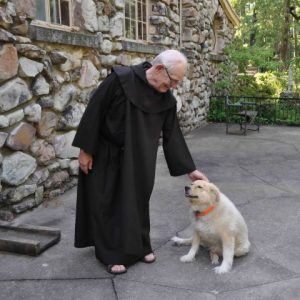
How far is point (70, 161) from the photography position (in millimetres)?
5449

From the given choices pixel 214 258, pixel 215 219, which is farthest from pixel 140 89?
pixel 214 258

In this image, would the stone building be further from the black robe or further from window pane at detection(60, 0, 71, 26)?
the black robe

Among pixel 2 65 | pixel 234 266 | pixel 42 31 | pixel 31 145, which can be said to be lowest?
pixel 234 266

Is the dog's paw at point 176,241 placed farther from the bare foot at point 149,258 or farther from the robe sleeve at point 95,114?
the robe sleeve at point 95,114

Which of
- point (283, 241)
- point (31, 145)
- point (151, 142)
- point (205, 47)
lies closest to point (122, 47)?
point (31, 145)

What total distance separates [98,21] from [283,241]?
3688mm

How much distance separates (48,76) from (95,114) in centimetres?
175

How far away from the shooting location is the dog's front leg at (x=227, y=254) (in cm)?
343

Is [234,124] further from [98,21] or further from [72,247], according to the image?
[72,247]

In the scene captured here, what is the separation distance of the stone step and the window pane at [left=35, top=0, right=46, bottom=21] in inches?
96.9

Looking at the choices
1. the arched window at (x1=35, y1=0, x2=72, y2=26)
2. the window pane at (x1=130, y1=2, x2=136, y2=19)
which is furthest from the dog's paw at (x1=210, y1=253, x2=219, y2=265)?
the window pane at (x1=130, y1=2, x2=136, y2=19)

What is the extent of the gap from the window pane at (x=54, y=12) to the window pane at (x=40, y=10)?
0.51 feet

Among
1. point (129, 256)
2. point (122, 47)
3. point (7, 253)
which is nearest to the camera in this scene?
point (129, 256)

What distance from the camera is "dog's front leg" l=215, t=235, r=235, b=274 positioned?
3.43 metres
